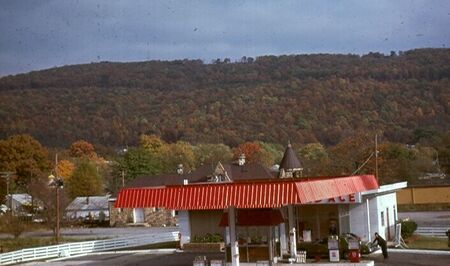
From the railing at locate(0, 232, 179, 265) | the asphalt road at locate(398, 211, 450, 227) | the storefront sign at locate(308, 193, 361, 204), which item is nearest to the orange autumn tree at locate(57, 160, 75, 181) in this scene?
the asphalt road at locate(398, 211, 450, 227)

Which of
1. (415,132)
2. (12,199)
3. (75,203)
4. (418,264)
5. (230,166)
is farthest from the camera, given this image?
(415,132)

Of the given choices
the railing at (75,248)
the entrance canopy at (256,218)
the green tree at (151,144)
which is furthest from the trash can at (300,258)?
the green tree at (151,144)

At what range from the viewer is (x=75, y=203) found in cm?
8919

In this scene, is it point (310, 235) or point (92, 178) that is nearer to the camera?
point (310, 235)

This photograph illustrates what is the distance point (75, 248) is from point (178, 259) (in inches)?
410

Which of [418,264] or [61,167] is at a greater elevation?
[61,167]

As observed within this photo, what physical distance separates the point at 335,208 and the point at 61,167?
279 ft

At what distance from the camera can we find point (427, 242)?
41562 millimetres

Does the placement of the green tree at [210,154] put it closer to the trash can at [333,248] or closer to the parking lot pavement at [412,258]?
the parking lot pavement at [412,258]

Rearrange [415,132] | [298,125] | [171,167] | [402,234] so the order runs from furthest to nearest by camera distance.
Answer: [298,125] → [415,132] → [171,167] → [402,234]

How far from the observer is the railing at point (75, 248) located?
4169cm

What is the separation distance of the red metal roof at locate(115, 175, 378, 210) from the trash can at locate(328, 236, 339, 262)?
3.57 meters

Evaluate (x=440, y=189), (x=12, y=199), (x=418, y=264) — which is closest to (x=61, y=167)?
(x=12, y=199)

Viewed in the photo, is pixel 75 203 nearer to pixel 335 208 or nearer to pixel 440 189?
pixel 440 189
